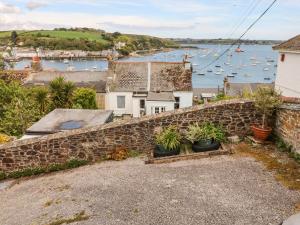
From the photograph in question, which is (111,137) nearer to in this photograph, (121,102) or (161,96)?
(161,96)

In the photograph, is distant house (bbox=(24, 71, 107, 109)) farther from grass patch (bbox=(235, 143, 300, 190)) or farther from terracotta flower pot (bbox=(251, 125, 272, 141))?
grass patch (bbox=(235, 143, 300, 190))

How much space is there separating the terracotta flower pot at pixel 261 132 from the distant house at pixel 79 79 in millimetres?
25548

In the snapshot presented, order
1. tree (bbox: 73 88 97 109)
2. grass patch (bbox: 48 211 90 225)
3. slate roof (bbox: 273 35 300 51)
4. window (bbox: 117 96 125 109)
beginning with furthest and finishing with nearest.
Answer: window (bbox: 117 96 125 109) < tree (bbox: 73 88 97 109) < slate roof (bbox: 273 35 300 51) < grass patch (bbox: 48 211 90 225)

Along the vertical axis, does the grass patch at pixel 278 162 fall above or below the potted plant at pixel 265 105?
below

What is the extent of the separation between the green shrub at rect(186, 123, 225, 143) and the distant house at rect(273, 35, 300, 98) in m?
7.56

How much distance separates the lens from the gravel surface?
743 cm

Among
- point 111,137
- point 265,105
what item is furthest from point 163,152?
point 265,105

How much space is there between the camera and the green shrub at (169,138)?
1180cm

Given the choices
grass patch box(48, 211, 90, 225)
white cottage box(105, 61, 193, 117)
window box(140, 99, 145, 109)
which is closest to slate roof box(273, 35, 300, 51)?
grass patch box(48, 211, 90, 225)

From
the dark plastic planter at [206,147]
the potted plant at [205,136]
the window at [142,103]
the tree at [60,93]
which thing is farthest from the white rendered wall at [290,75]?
the tree at [60,93]

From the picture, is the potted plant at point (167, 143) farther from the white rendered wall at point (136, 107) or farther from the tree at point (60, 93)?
the tree at point (60, 93)

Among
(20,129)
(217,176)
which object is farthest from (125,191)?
(20,129)

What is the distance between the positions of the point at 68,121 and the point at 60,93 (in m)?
16.8

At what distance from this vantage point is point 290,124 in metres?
10.9
